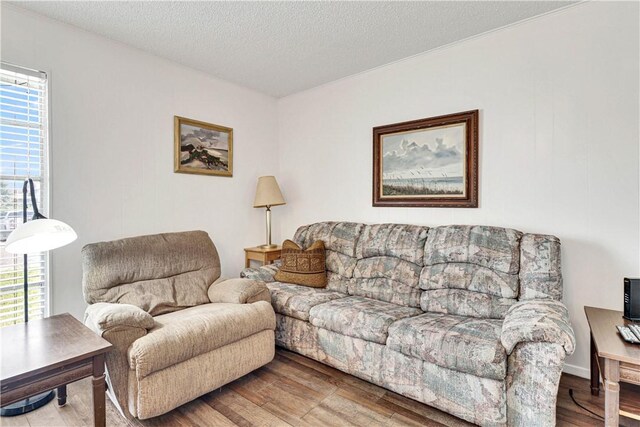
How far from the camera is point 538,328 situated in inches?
62.8

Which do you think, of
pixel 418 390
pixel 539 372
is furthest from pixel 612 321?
pixel 418 390

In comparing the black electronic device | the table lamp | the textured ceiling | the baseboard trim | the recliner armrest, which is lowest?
the baseboard trim

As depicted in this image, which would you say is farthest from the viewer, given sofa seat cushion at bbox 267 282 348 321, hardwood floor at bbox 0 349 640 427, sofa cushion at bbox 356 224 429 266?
sofa cushion at bbox 356 224 429 266

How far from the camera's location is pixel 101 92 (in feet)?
8.56

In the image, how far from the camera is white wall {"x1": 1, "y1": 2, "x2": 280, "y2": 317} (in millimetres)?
2371

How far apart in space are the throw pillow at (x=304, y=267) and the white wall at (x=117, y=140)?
83 centimetres

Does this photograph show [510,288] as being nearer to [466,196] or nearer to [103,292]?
[466,196]

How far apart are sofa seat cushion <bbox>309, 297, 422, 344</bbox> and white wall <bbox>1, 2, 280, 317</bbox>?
1.52m

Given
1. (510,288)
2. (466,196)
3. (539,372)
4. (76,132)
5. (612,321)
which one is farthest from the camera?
(466,196)

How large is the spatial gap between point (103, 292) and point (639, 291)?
10.9 ft

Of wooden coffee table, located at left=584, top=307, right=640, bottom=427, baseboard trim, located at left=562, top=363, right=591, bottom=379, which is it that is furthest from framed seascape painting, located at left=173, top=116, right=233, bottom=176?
baseboard trim, located at left=562, top=363, right=591, bottom=379

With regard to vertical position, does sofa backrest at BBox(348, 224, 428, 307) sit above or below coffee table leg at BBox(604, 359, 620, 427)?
above

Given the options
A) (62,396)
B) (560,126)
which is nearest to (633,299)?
(560,126)

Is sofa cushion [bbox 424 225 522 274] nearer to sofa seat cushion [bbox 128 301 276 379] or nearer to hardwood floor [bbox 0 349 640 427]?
hardwood floor [bbox 0 349 640 427]
